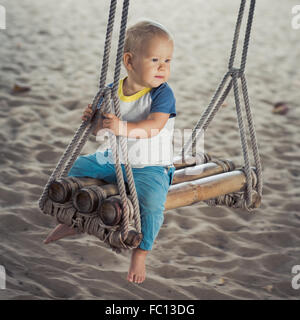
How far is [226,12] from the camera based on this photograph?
7.99 metres

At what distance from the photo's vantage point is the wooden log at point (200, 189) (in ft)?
6.86

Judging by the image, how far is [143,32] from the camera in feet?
6.43

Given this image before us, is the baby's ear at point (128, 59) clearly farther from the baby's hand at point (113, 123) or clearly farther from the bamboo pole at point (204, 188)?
the bamboo pole at point (204, 188)

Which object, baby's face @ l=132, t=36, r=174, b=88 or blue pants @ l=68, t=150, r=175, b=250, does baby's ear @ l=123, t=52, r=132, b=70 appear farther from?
blue pants @ l=68, t=150, r=175, b=250

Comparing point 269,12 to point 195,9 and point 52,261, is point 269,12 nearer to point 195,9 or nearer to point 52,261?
point 195,9

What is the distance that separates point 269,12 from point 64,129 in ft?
17.6

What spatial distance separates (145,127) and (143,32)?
320 mm

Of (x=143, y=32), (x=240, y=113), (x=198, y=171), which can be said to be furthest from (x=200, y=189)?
(x=143, y=32)

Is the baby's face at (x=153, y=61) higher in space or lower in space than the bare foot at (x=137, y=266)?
higher

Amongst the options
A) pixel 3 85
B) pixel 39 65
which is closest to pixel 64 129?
pixel 3 85

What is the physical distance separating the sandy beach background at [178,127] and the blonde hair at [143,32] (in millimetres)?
942

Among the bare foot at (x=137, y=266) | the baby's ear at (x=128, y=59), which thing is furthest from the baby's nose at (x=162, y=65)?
the bare foot at (x=137, y=266)

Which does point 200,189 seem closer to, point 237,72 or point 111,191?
point 111,191

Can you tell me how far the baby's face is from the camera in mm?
1955
